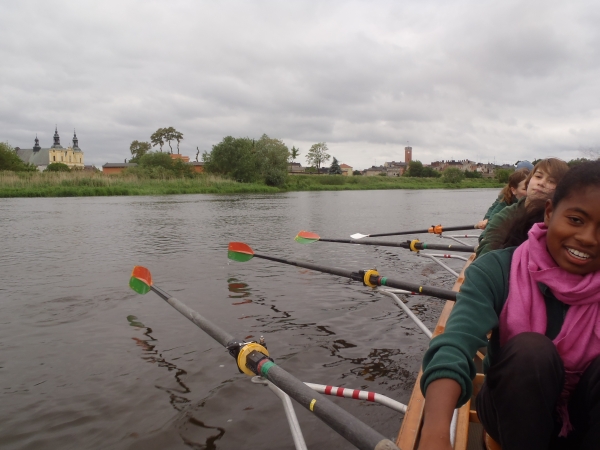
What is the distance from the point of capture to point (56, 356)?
4422mm

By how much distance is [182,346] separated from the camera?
15.3 ft

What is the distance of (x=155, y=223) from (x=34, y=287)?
349 inches

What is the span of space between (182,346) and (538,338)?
386cm

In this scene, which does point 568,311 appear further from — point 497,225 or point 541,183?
point 541,183

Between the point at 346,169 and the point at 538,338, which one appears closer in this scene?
the point at 538,338

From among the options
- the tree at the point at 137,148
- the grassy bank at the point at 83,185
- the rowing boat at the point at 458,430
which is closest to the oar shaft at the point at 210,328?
the rowing boat at the point at 458,430

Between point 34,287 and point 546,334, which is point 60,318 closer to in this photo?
point 34,287

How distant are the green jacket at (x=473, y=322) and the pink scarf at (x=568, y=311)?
0.03 metres

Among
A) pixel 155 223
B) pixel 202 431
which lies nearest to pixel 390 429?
pixel 202 431

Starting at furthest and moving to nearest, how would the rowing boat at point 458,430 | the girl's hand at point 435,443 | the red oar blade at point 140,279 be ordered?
the red oar blade at point 140,279
the rowing boat at point 458,430
the girl's hand at point 435,443

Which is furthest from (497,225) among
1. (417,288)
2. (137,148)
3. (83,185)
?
(137,148)

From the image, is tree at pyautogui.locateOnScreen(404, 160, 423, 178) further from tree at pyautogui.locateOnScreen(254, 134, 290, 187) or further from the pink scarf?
the pink scarf

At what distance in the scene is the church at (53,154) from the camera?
112500 mm

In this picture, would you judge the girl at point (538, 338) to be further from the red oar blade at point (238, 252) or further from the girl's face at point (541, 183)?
the red oar blade at point (238, 252)
